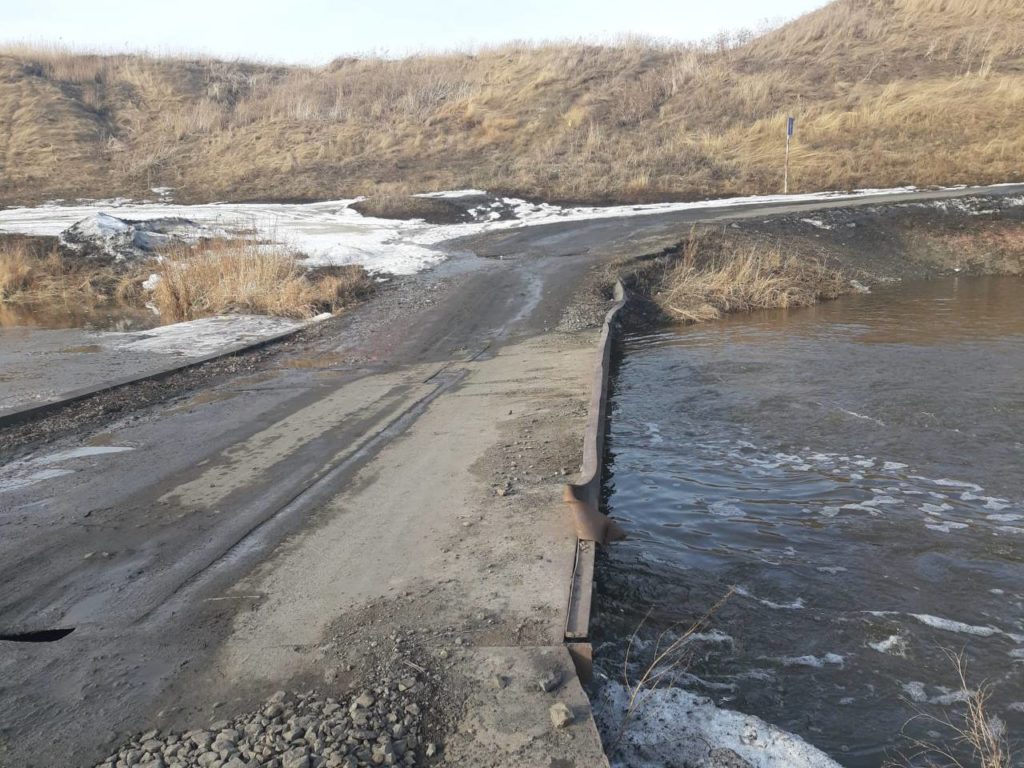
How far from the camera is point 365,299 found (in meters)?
14.2

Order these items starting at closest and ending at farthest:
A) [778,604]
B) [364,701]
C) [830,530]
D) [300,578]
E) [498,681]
Answer: [364,701] → [498,681] → [300,578] → [778,604] → [830,530]

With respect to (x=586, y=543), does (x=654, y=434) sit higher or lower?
lower

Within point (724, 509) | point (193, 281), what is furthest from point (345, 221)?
point (724, 509)

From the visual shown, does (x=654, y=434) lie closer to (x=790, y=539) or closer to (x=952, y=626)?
(x=790, y=539)

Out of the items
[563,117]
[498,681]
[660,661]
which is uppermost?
[563,117]

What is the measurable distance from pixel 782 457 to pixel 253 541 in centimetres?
464

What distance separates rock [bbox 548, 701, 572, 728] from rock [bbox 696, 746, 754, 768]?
2.03ft

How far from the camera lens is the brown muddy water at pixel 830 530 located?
13.2 ft

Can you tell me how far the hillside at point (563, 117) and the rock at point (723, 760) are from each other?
22.9m

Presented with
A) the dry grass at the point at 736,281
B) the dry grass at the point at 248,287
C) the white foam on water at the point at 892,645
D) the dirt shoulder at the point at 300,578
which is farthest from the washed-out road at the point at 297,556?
the dry grass at the point at 736,281

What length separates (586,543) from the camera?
482 centimetres

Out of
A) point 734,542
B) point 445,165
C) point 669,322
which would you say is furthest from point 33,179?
point 734,542

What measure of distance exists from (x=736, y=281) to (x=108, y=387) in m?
10.4

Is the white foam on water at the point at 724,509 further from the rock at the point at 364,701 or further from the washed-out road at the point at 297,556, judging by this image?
the rock at the point at 364,701
